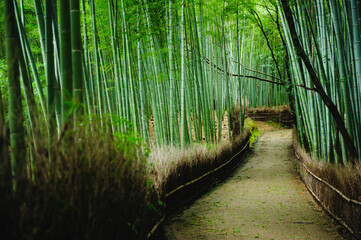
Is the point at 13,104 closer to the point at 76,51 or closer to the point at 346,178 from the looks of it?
the point at 76,51

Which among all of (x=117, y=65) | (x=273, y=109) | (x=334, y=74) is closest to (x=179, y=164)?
(x=117, y=65)

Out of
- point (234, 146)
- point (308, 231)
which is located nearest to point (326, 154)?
point (308, 231)

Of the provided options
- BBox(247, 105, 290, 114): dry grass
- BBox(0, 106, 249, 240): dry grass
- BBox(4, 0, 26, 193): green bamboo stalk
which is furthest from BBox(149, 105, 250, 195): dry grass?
BBox(247, 105, 290, 114): dry grass

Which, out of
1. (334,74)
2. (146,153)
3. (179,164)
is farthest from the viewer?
(179,164)

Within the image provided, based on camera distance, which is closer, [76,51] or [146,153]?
Answer: [76,51]

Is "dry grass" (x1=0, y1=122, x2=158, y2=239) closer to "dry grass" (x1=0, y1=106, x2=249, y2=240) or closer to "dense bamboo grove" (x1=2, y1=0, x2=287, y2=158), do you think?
"dry grass" (x1=0, y1=106, x2=249, y2=240)

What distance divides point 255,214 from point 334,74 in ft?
6.84

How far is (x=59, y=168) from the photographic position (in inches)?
55.3

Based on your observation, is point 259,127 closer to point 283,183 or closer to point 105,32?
point 283,183

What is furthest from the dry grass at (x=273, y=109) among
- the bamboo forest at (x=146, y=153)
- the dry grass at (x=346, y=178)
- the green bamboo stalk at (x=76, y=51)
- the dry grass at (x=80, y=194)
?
the green bamboo stalk at (x=76, y=51)

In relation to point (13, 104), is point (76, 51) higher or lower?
higher

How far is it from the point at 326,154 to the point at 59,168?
162 inches

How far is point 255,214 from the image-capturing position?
3725mm

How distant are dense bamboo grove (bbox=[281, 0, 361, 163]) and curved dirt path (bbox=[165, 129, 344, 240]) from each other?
826mm
